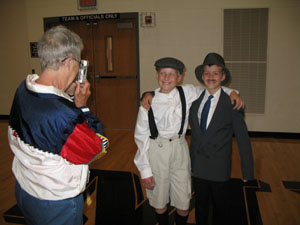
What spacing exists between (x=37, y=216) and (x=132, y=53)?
14.2 feet

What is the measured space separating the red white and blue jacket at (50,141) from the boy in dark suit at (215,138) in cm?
83

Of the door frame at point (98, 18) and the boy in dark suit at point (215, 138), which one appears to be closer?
the boy in dark suit at point (215, 138)

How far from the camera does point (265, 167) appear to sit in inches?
129

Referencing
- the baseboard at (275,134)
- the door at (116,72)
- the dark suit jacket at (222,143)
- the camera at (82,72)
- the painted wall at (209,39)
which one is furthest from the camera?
the door at (116,72)

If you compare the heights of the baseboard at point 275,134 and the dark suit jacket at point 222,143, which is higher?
the dark suit jacket at point 222,143

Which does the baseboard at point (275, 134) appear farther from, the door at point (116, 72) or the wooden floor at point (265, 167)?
the door at point (116, 72)

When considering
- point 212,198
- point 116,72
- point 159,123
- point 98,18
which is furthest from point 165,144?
point 98,18

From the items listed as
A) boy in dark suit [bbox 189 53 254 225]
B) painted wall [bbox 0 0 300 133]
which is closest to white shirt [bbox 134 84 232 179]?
boy in dark suit [bbox 189 53 254 225]

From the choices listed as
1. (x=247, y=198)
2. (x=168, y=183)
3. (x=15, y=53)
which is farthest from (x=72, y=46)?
(x=15, y=53)

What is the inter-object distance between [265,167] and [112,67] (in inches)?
139

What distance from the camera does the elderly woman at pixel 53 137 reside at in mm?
954

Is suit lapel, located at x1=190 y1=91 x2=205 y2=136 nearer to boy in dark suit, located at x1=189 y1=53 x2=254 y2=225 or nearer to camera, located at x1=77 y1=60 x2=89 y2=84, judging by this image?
boy in dark suit, located at x1=189 y1=53 x2=254 y2=225

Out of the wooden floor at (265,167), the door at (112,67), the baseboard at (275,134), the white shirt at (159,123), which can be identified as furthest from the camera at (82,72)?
the baseboard at (275,134)

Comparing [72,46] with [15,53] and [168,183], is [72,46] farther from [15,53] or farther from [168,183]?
[15,53]
